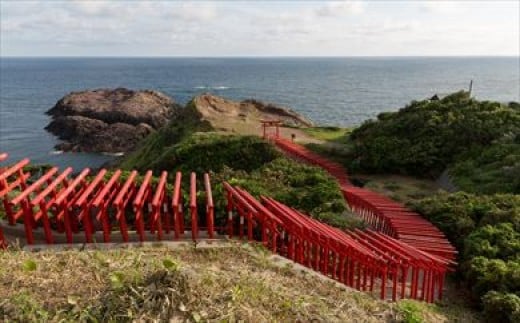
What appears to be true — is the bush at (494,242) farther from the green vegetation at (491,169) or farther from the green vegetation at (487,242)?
the green vegetation at (491,169)

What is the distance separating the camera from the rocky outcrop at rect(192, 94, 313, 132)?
38.0 metres

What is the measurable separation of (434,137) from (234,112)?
2042 cm

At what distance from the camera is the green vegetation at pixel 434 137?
24.8 m

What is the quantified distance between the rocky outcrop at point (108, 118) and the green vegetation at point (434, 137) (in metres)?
36.4

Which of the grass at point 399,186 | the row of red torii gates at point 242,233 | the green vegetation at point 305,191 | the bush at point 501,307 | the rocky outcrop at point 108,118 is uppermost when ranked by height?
the row of red torii gates at point 242,233

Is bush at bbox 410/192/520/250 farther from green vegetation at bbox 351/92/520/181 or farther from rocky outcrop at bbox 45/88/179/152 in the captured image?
rocky outcrop at bbox 45/88/179/152

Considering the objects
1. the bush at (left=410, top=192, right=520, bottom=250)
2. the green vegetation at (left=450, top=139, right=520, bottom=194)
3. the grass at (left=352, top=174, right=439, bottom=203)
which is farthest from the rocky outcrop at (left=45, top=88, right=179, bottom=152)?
the bush at (left=410, top=192, right=520, bottom=250)

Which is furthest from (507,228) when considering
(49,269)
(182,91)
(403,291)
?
(182,91)

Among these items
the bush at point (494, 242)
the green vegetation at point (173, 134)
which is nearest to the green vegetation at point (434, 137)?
the bush at point (494, 242)

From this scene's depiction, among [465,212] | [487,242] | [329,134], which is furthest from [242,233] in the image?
[329,134]

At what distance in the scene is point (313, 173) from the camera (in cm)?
2055

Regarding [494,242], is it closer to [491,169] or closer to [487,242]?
[487,242]

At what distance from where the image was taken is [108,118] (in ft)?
221

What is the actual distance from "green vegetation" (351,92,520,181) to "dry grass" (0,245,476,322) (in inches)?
646
